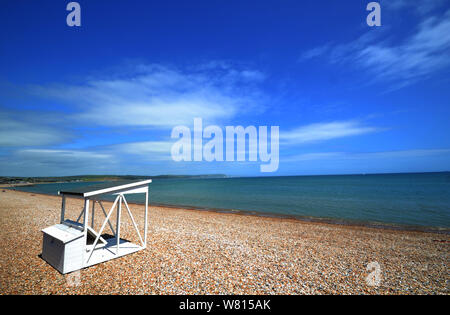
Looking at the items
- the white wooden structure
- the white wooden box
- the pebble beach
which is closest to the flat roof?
the white wooden structure

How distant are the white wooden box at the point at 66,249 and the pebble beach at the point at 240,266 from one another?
26cm

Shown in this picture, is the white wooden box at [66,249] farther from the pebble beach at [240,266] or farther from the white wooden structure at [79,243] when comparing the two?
the pebble beach at [240,266]

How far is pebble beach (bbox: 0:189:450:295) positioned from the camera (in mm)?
5836

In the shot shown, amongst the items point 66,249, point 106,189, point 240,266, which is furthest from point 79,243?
point 240,266

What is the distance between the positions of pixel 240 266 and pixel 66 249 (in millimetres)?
5808

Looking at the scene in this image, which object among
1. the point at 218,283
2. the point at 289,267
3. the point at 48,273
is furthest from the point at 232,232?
the point at 48,273

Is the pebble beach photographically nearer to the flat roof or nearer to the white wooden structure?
the white wooden structure

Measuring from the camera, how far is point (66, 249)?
257 inches

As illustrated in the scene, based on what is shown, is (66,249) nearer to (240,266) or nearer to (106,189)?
(106,189)

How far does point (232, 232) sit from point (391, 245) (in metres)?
8.82

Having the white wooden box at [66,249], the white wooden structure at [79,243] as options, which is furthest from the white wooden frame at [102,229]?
the white wooden box at [66,249]

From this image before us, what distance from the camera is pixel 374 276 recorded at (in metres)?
6.97

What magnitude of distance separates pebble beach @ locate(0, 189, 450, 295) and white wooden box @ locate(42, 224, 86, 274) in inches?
10.2
